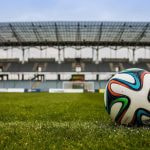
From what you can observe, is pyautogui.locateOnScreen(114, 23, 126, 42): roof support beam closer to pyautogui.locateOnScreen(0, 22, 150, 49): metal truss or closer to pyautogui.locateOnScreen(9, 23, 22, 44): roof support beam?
pyautogui.locateOnScreen(0, 22, 150, 49): metal truss

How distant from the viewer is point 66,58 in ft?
276

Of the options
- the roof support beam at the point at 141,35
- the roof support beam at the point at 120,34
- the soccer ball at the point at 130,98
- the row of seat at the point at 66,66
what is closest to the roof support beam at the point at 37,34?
the row of seat at the point at 66,66

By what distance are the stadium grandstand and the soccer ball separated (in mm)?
60871

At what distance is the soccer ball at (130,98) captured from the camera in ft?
23.5

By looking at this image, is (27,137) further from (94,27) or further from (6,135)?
(94,27)

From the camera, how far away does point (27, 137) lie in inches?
238

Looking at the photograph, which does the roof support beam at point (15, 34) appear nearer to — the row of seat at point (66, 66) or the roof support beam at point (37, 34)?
the roof support beam at point (37, 34)

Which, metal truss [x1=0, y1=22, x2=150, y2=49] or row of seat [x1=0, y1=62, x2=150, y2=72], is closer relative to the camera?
metal truss [x1=0, y1=22, x2=150, y2=49]

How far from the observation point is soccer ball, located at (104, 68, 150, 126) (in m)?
7.15

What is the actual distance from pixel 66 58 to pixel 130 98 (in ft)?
253

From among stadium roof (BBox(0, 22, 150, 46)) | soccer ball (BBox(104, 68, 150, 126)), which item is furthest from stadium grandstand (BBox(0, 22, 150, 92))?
soccer ball (BBox(104, 68, 150, 126))

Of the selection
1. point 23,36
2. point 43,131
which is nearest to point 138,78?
point 43,131

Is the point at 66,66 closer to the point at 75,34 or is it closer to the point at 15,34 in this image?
the point at 75,34

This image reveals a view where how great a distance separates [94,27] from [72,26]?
169 inches
